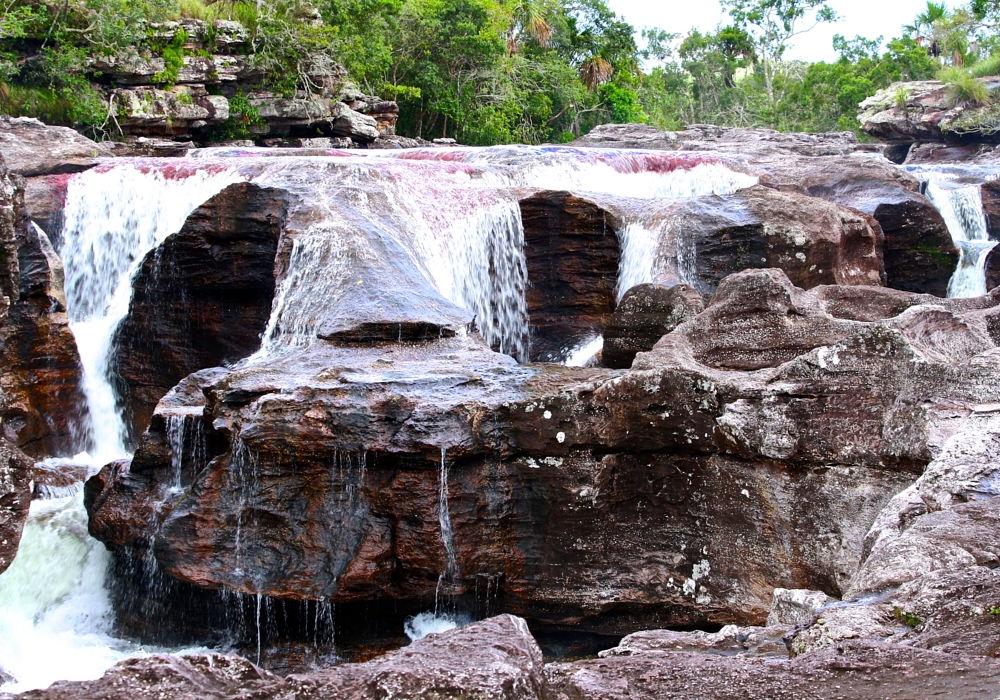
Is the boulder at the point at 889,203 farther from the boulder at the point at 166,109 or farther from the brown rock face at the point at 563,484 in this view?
the boulder at the point at 166,109

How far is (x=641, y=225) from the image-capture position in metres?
10.7

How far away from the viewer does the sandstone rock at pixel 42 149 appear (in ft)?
36.9

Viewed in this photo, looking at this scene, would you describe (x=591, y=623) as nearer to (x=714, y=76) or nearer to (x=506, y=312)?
(x=506, y=312)

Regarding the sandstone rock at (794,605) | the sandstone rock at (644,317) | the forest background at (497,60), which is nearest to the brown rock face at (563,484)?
the sandstone rock at (794,605)

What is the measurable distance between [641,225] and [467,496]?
18.2 feet

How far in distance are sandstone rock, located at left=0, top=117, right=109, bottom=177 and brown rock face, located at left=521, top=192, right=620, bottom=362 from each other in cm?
517

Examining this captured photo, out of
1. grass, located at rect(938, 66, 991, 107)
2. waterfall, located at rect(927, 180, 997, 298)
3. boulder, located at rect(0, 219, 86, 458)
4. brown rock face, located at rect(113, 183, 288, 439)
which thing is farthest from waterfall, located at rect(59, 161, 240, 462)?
grass, located at rect(938, 66, 991, 107)

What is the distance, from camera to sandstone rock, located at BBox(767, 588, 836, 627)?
3993 mm

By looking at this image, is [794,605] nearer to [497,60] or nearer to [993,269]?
[993,269]

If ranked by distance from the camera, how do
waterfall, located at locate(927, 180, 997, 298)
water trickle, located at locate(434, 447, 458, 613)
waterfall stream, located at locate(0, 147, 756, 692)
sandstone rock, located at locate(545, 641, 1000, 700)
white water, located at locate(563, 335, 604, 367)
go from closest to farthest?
sandstone rock, located at locate(545, 641, 1000, 700)
water trickle, located at locate(434, 447, 458, 613)
waterfall stream, located at locate(0, 147, 756, 692)
white water, located at locate(563, 335, 604, 367)
waterfall, located at locate(927, 180, 997, 298)

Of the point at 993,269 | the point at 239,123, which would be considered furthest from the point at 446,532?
the point at 239,123

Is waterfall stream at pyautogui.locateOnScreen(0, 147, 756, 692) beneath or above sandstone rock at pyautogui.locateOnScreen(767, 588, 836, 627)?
above

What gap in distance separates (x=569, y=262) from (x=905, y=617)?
7798mm

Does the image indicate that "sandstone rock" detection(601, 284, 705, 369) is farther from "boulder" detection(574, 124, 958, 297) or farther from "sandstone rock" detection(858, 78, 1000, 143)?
"sandstone rock" detection(858, 78, 1000, 143)
